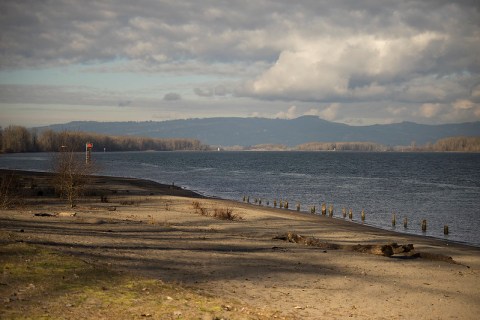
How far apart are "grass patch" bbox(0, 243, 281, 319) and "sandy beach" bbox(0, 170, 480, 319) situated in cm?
22

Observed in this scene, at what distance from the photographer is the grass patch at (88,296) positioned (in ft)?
34.1

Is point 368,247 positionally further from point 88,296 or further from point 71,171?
point 71,171

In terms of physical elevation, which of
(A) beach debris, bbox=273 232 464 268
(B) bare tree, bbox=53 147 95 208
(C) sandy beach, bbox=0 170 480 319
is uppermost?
(B) bare tree, bbox=53 147 95 208

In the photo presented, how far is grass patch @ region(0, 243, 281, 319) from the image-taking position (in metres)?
10.4

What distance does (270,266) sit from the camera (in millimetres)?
17672

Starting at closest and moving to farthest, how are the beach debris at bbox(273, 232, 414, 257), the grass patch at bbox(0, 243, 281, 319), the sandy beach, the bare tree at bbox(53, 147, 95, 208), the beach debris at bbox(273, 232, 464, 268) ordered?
the grass patch at bbox(0, 243, 281, 319) < the sandy beach < the beach debris at bbox(273, 232, 464, 268) < the beach debris at bbox(273, 232, 414, 257) < the bare tree at bbox(53, 147, 95, 208)

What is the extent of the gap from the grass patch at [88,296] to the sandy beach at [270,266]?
0.22 m

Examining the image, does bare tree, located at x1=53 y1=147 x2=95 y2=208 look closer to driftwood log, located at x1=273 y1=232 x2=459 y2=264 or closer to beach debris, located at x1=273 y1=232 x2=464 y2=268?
driftwood log, located at x1=273 y1=232 x2=459 y2=264

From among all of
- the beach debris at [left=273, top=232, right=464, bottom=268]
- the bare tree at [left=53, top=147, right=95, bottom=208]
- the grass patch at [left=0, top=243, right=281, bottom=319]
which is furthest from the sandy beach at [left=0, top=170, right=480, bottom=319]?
the bare tree at [left=53, top=147, right=95, bottom=208]

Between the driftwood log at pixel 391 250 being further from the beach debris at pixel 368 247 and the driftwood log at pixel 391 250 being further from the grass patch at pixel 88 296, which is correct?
the grass patch at pixel 88 296

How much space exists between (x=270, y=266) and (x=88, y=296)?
25.6ft

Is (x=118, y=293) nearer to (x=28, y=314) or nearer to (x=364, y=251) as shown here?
(x=28, y=314)

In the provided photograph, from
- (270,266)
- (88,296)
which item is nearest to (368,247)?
(270,266)

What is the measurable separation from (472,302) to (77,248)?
13.0 metres
